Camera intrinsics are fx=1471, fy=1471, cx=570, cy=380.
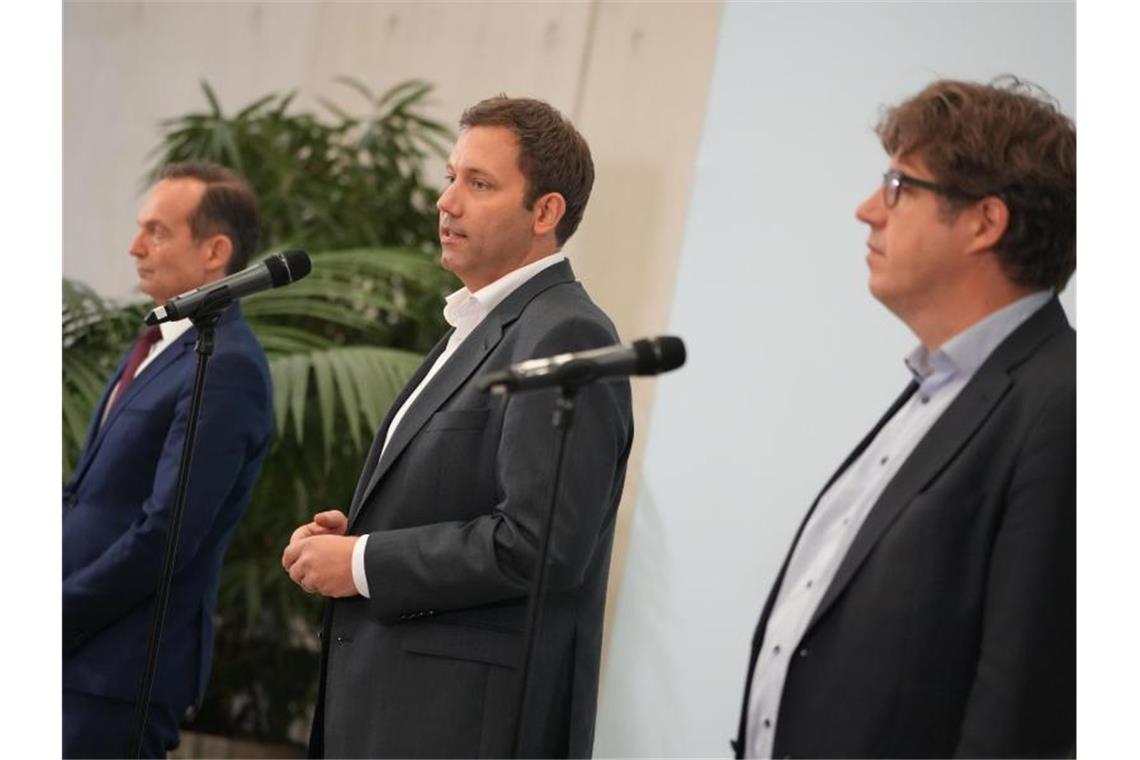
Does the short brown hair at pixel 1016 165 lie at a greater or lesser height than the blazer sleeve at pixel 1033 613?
greater

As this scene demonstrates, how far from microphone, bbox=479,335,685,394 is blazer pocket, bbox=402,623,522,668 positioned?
0.56 meters

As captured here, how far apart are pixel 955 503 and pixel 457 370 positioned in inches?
37.3

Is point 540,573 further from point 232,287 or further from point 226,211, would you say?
point 226,211

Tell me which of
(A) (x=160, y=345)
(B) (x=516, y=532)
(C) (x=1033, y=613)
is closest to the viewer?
(C) (x=1033, y=613)

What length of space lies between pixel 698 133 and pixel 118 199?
274 centimetres

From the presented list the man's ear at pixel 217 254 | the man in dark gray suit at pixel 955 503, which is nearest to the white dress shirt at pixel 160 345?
the man's ear at pixel 217 254

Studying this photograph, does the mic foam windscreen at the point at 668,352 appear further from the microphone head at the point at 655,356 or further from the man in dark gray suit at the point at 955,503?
the man in dark gray suit at the point at 955,503

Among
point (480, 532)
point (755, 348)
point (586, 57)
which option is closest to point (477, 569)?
point (480, 532)

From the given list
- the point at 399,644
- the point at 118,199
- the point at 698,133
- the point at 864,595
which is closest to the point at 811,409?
the point at 698,133

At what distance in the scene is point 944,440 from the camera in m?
1.88

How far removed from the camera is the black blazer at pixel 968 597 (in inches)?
69.3

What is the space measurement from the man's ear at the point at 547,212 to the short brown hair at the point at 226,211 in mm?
1145

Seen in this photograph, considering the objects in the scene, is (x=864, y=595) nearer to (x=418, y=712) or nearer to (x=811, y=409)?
(x=418, y=712)

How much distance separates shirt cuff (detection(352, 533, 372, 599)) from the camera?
92.7 inches
